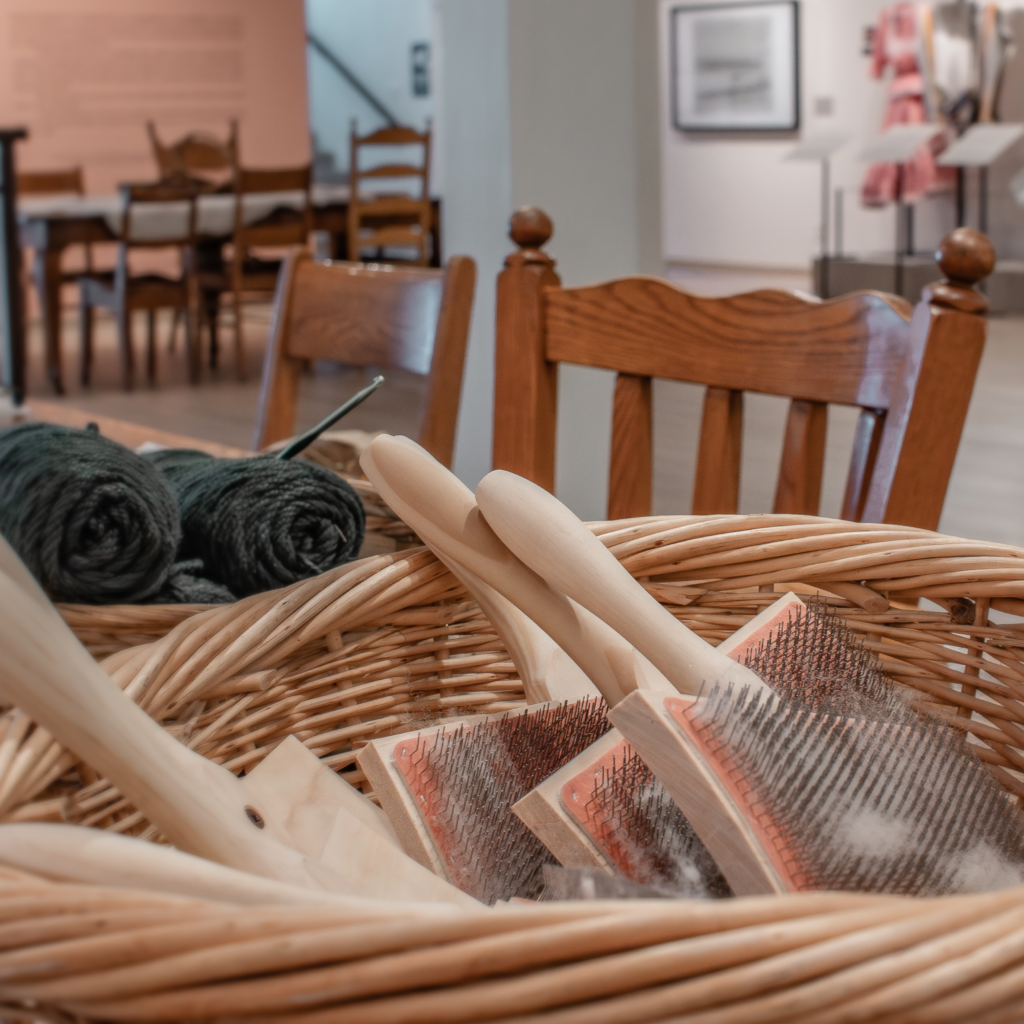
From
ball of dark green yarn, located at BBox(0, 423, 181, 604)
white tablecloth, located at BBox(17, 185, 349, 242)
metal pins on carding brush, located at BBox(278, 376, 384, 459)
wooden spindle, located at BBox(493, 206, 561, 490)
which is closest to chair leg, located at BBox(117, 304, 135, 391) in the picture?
white tablecloth, located at BBox(17, 185, 349, 242)

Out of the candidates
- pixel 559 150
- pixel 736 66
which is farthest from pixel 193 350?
pixel 736 66

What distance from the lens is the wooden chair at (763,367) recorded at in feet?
2.92

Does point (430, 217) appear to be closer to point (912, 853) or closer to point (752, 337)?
point (752, 337)

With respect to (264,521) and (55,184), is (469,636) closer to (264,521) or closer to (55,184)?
(264,521)

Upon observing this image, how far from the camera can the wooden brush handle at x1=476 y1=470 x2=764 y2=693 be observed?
1.68 ft

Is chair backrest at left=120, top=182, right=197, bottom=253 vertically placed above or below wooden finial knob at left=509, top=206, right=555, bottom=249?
above

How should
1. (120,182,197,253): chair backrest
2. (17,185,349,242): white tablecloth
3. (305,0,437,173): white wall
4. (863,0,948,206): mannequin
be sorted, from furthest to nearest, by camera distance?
(305,0,437,173): white wall, (863,0,948,206): mannequin, (17,185,349,242): white tablecloth, (120,182,197,253): chair backrest

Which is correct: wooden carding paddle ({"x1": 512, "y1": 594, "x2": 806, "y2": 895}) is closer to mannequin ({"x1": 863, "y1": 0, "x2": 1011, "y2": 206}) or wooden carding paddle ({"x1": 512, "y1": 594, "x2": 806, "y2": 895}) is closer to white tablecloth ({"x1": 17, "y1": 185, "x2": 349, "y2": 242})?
white tablecloth ({"x1": 17, "y1": 185, "x2": 349, "y2": 242})

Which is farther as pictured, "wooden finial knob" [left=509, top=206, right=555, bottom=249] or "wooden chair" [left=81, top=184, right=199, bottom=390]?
"wooden chair" [left=81, top=184, right=199, bottom=390]

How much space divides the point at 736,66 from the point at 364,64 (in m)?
3.10

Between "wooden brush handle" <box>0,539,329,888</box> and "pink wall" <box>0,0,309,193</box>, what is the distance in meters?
9.12

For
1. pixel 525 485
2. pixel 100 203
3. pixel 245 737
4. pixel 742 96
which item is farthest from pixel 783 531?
pixel 742 96

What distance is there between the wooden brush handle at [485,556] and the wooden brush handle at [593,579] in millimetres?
19

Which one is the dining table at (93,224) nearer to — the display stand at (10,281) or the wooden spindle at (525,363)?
the display stand at (10,281)
